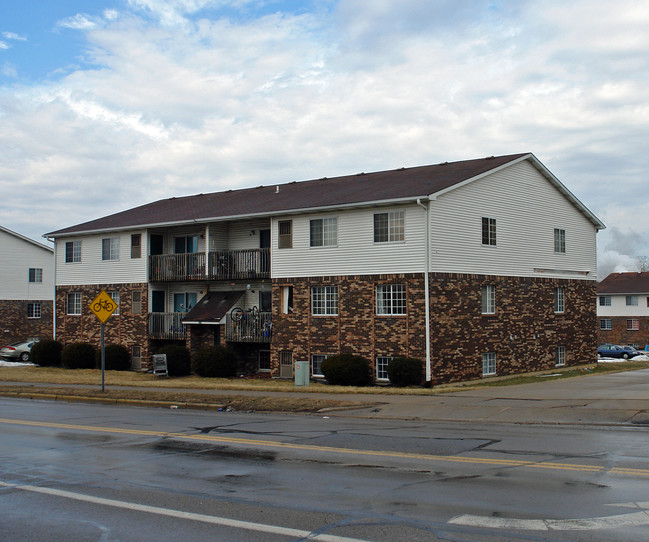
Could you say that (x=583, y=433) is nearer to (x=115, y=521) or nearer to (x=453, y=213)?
(x=115, y=521)

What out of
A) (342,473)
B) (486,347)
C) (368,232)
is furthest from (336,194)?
(342,473)

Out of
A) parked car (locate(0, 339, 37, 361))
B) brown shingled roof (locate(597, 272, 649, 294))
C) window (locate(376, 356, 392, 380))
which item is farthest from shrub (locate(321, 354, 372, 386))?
brown shingled roof (locate(597, 272, 649, 294))

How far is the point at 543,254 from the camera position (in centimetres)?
3175

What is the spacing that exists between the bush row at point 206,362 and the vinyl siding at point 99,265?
10.8 feet

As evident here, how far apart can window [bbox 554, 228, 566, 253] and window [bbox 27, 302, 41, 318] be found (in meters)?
35.9

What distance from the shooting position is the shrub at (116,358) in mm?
34938

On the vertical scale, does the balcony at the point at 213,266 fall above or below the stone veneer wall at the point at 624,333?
above

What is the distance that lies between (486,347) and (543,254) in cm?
604

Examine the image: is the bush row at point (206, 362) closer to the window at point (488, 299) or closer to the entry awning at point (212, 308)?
the entry awning at point (212, 308)

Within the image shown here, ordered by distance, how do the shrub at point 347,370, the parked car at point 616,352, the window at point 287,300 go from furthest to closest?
the parked car at point 616,352 → the window at point 287,300 → the shrub at point 347,370

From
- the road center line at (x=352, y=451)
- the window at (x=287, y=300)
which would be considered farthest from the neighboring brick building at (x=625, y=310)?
the road center line at (x=352, y=451)

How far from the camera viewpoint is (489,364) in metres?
28.5

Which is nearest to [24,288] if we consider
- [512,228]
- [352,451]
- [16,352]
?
[16,352]

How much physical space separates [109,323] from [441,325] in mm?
18175
